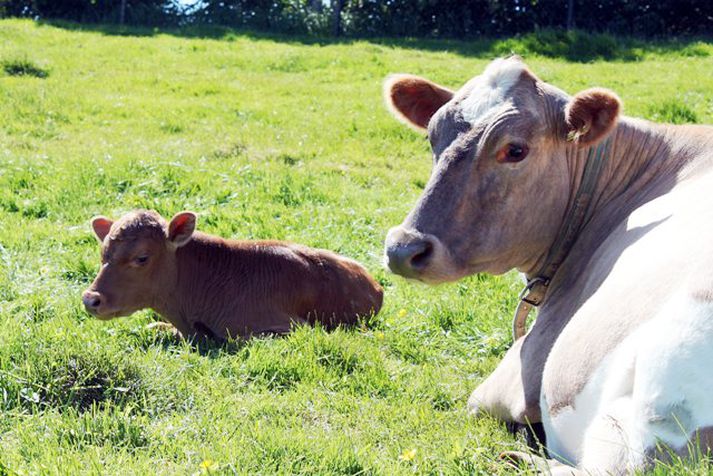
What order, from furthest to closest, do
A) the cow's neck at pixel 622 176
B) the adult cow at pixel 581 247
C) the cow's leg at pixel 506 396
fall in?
the cow's neck at pixel 622 176 → the cow's leg at pixel 506 396 → the adult cow at pixel 581 247

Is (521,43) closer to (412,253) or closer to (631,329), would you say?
(412,253)

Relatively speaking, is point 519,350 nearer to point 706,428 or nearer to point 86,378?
point 706,428

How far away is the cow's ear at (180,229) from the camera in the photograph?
680cm

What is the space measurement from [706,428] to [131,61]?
18769 mm

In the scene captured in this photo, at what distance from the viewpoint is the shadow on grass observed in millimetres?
21656

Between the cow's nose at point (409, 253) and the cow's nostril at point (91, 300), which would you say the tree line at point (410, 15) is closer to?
the cow's nostril at point (91, 300)

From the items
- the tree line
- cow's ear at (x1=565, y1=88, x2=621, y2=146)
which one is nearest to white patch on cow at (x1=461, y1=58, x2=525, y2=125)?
cow's ear at (x1=565, y1=88, x2=621, y2=146)

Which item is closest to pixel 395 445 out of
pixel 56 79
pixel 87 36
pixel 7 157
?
pixel 7 157

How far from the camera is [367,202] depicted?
33.2 feet

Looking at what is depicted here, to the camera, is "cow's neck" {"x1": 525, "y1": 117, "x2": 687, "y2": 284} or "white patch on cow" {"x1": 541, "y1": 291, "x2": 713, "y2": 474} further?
"cow's neck" {"x1": 525, "y1": 117, "x2": 687, "y2": 284}

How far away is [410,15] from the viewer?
2972cm

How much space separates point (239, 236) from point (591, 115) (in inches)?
193

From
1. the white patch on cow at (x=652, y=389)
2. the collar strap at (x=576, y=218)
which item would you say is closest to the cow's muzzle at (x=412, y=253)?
the collar strap at (x=576, y=218)

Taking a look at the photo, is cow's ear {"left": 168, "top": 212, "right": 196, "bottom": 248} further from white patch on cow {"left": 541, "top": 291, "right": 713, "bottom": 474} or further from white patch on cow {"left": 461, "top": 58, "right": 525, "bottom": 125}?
white patch on cow {"left": 541, "top": 291, "right": 713, "bottom": 474}
